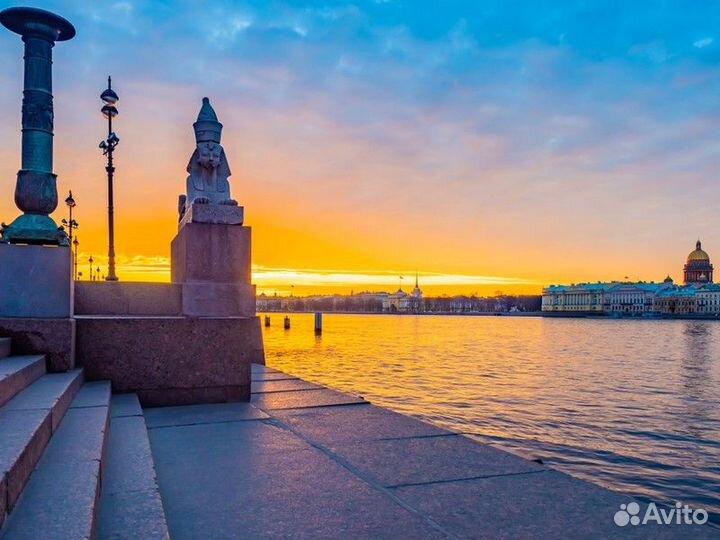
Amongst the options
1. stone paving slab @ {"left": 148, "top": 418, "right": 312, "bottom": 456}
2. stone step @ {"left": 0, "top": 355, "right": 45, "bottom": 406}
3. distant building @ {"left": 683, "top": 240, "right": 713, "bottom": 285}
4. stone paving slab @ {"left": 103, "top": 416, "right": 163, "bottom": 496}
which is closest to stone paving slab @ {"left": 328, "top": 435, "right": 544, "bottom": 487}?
stone paving slab @ {"left": 148, "top": 418, "right": 312, "bottom": 456}

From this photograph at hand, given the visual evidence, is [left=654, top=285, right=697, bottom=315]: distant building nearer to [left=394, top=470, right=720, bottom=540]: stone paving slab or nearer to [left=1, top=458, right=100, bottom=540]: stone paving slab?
[left=394, top=470, right=720, bottom=540]: stone paving slab

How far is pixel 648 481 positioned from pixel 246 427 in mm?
5665

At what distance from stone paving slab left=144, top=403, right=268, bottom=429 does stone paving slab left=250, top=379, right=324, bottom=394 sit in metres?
1.05

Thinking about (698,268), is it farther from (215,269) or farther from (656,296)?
(215,269)

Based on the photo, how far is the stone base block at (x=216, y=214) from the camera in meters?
7.16

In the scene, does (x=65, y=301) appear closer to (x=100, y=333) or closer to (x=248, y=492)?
(x=100, y=333)

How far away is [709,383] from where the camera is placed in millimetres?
18906

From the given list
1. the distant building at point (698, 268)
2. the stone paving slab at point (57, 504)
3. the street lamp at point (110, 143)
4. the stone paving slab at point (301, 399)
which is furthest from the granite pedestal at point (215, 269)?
the distant building at point (698, 268)

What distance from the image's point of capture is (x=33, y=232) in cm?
584

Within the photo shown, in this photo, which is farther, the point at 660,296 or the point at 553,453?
the point at 660,296

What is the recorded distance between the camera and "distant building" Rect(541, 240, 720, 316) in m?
170

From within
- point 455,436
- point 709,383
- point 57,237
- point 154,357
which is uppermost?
point 57,237

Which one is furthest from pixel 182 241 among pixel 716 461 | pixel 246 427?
pixel 716 461

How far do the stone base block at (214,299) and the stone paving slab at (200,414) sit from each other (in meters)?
1.44
